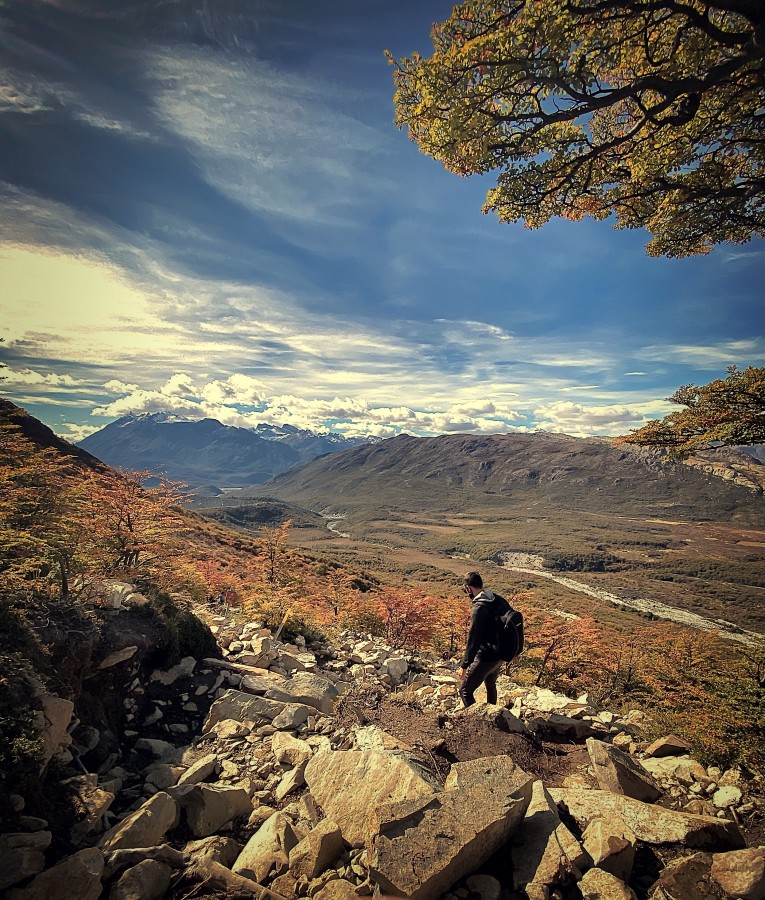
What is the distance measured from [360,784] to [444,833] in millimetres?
1306

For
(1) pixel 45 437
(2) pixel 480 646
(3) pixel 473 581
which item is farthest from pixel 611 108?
(1) pixel 45 437

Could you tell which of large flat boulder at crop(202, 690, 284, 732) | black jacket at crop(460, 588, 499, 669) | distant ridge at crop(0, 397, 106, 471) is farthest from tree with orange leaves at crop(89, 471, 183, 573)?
distant ridge at crop(0, 397, 106, 471)

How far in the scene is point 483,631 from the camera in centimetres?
591

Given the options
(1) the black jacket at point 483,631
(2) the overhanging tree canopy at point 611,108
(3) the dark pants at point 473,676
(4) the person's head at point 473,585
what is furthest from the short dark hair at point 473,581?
(2) the overhanging tree canopy at point 611,108

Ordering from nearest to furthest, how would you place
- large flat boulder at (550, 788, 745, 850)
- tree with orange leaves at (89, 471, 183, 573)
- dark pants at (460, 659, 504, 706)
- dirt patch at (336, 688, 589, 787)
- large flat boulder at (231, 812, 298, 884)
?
large flat boulder at (231, 812, 298, 884)
large flat boulder at (550, 788, 745, 850)
dirt patch at (336, 688, 589, 787)
dark pants at (460, 659, 504, 706)
tree with orange leaves at (89, 471, 183, 573)

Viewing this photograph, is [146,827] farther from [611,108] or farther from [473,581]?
[611,108]

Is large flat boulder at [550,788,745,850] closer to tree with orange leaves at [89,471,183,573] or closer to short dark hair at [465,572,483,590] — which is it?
short dark hair at [465,572,483,590]

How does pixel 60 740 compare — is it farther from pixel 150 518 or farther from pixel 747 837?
pixel 150 518

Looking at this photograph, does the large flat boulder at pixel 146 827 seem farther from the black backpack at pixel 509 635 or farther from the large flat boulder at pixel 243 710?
the black backpack at pixel 509 635

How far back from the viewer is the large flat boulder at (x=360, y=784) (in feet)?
11.6

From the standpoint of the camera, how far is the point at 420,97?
4.87 meters

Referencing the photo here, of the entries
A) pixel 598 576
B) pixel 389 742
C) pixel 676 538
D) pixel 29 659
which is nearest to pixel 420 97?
pixel 389 742

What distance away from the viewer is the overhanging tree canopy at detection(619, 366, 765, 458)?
5.13m

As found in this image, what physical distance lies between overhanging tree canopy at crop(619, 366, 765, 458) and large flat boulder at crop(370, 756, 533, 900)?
480cm
